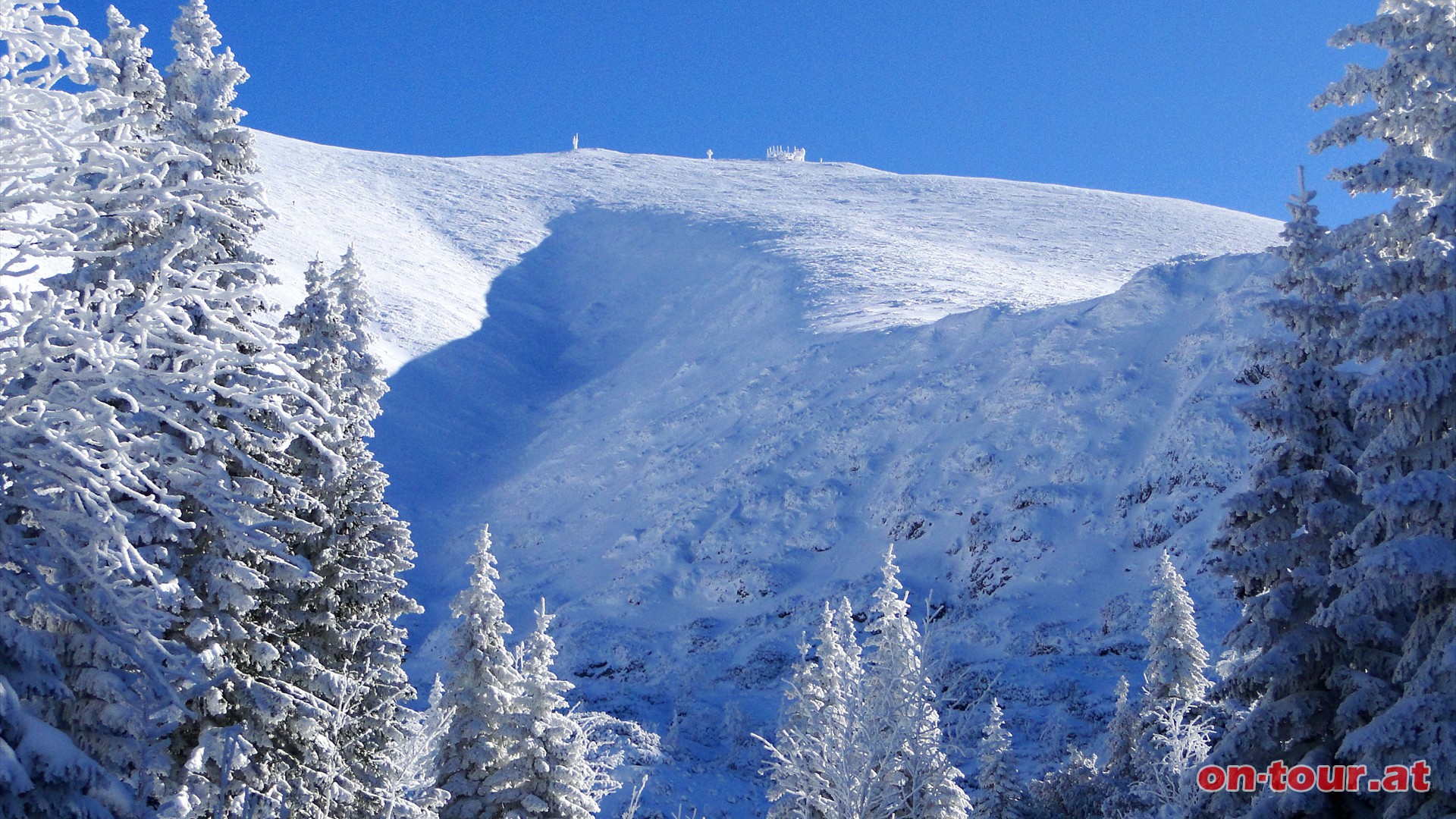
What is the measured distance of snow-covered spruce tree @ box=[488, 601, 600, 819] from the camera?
61.0 ft

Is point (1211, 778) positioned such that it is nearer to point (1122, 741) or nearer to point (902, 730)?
point (902, 730)

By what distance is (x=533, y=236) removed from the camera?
443 feet

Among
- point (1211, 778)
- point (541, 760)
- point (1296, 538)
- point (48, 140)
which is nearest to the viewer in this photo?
point (48, 140)

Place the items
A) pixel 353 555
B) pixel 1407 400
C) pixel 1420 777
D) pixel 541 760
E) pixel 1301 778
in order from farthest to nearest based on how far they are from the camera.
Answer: pixel 541 760 < pixel 353 555 < pixel 1301 778 < pixel 1407 400 < pixel 1420 777

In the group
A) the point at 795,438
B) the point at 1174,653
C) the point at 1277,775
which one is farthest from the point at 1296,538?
the point at 795,438

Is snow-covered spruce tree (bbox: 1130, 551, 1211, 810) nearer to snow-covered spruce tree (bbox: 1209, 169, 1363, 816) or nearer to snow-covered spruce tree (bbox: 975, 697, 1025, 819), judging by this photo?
snow-covered spruce tree (bbox: 975, 697, 1025, 819)

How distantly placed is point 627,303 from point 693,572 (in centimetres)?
6185

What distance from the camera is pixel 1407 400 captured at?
998 centimetres

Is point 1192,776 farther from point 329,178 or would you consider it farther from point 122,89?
point 329,178

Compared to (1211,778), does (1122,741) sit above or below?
below

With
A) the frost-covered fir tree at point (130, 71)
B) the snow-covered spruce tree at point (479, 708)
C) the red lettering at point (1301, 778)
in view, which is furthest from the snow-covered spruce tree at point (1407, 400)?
the frost-covered fir tree at point (130, 71)

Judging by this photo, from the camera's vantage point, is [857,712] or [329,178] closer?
[857,712]

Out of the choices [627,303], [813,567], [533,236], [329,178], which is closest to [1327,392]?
[813,567]

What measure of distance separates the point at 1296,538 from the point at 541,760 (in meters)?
12.7
